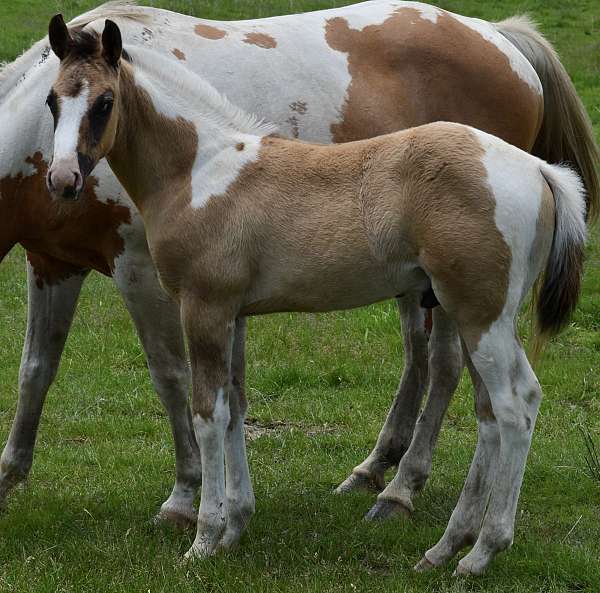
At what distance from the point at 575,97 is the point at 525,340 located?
2175mm

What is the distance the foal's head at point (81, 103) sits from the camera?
3.83 metres

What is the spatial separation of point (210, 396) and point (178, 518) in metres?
1.00

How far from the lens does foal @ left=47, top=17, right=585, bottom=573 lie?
394cm

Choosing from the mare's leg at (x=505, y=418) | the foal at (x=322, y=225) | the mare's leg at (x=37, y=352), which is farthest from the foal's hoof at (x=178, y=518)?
the mare's leg at (x=505, y=418)

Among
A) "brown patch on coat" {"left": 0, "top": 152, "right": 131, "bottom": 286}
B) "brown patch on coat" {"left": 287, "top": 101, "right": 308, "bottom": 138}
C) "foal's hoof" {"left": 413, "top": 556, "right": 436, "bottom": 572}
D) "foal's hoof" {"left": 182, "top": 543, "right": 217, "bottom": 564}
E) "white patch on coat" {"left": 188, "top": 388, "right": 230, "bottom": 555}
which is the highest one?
"brown patch on coat" {"left": 287, "top": 101, "right": 308, "bottom": 138}

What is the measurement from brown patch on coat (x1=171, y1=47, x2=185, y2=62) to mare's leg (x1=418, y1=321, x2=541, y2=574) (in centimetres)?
201

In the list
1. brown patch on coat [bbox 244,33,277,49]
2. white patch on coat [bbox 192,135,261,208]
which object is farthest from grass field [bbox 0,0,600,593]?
brown patch on coat [bbox 244,33,277,49]

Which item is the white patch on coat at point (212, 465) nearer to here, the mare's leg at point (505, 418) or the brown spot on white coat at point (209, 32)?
the mare's leg at point (505, 418)

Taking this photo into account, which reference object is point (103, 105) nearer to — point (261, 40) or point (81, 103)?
point (81, 103)

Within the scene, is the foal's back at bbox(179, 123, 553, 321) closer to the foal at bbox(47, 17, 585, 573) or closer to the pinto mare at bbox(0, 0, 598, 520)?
the foal at bbox(47, 17, 585, 573)

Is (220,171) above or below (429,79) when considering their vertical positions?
above

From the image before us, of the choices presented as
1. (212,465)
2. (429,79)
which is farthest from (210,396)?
(429,79)

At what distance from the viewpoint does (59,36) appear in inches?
161

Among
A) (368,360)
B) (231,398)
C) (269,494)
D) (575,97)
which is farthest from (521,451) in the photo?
(368,360)
